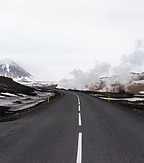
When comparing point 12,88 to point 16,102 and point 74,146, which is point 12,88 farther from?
point 74,146

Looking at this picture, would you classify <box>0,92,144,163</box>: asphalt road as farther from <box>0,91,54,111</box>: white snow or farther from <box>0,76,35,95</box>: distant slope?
<box>0,76,35,95</box>: distant slope

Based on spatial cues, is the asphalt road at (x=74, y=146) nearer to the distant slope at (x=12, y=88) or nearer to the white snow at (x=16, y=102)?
the white snow at (x=16, y=102)

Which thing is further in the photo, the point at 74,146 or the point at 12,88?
the point at 12,88

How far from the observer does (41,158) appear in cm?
578

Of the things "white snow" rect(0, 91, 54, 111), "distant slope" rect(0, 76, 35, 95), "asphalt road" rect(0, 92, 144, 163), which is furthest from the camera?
"distant slope" rect(0, 76, 35, 95)

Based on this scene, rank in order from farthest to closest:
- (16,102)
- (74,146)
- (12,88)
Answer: (12,88) → (16,102) → (74,146)

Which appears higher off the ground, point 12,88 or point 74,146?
point 12,88

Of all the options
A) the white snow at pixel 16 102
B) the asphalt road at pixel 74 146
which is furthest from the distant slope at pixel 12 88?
the asphalt road at pixel 74 146

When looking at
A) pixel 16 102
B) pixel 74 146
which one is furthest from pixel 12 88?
pixel 74 146

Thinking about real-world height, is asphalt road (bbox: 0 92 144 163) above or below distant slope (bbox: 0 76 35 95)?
below

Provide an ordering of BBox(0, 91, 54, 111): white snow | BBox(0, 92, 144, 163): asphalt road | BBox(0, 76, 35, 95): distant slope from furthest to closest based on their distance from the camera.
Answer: BBox(0, 76, 35, 95): distant slope → BBox(0, 91, 54, 111): white snow → BBox(0, 92, 144, 163): asphalt road

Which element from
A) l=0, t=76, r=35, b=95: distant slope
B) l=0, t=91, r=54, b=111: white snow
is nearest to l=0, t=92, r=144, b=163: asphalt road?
l=0, t=91, r=54, b=111: white snow

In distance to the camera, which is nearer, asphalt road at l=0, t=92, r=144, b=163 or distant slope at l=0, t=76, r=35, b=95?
asphalt road at l=0, t=92, r=144, b=163

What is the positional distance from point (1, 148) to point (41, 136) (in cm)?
202
